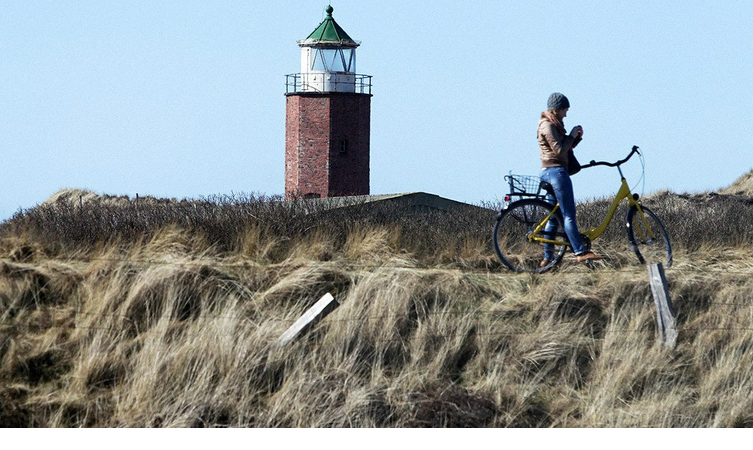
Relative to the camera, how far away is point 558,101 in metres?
9.90

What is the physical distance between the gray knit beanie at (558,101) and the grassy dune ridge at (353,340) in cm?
174

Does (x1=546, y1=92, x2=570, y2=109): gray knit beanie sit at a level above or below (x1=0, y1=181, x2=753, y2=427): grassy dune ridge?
above

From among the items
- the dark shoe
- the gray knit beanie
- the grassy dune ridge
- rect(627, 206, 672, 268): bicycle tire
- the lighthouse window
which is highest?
the lighthouse window

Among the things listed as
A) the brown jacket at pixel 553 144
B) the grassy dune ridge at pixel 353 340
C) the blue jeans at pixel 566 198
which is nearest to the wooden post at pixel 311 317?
the grassy dune ridge at pixel 353 340

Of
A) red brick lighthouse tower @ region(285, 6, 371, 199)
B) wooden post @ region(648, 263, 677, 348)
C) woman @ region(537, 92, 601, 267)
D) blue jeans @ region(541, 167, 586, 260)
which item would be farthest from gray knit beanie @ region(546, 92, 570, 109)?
red brick lighthouse tower @ region(285, 6, 371, 199)

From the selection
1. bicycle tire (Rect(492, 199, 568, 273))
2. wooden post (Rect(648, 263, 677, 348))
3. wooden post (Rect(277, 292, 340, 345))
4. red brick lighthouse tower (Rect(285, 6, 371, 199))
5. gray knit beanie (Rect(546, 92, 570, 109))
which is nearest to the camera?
wooden post (Rect(277, 292, 340, 345))

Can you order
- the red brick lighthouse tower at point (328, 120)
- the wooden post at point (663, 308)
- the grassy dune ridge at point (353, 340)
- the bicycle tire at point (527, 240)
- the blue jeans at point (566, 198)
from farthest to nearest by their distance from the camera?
the red brick lighthouse tower at point (328, 120), the bicycle tire at point (527, 240), the blue jeans at point (566, 198), the wooden post at point (663, 308), the grassy dune ridge at point (353, 340)

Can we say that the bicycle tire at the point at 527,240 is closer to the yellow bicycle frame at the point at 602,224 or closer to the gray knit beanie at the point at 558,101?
A: the yellow bicycle frame at the point at 602,224

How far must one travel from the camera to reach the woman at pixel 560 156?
9.81m

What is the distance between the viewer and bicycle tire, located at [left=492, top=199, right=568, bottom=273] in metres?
10.0

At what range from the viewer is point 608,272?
406 inches

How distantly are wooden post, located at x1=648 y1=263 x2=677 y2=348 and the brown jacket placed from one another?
1.47 m

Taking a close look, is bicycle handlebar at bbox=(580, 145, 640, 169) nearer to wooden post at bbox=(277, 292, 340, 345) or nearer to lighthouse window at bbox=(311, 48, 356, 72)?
wooden post at bbox=(277, 292, 340, 345)

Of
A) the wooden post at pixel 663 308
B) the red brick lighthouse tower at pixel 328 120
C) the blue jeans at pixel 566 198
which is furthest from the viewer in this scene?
the red brick lighthouse tower at pixel 328 120
